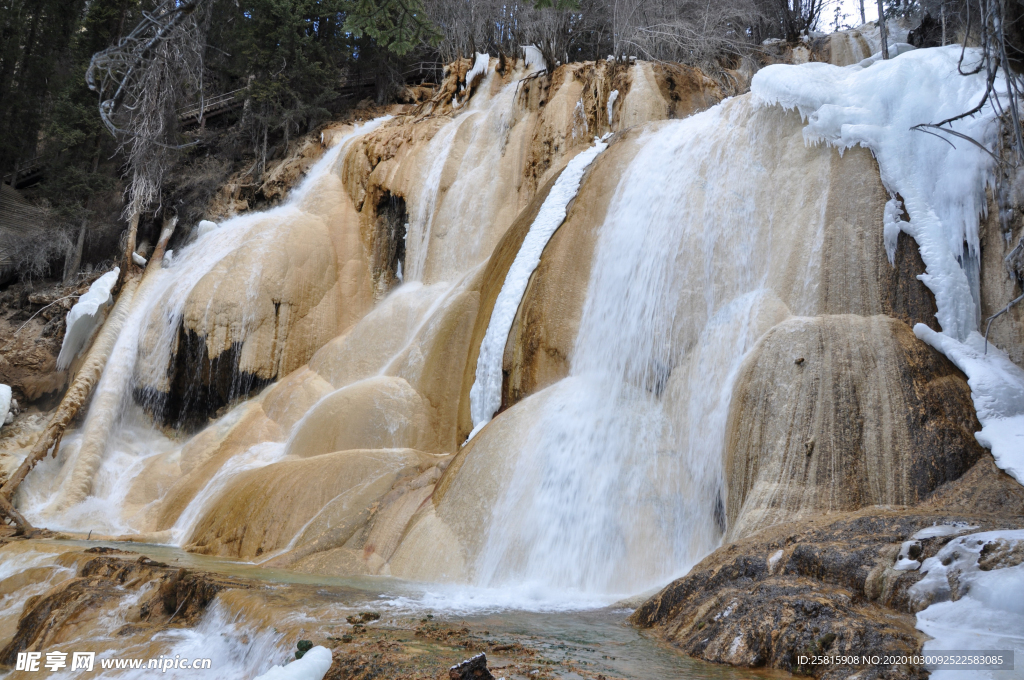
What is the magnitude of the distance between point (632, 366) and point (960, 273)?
3.15 m

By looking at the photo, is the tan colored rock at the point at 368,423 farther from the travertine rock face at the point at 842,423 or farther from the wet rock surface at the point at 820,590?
the wet rock surface at the point at 820,590

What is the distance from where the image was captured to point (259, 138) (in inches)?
827

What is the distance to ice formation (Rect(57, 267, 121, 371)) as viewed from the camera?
14648 mm

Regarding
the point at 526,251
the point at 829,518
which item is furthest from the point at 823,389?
the point at 526,251

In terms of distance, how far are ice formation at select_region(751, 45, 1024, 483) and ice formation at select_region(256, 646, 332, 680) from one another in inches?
184

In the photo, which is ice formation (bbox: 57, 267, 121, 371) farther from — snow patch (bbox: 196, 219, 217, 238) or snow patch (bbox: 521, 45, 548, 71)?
snow patch (bbox: 521, 45, 548, 71)

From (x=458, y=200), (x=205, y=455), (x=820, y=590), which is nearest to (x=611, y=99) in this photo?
(x=458, y=200)

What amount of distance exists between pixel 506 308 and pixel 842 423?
187 inches

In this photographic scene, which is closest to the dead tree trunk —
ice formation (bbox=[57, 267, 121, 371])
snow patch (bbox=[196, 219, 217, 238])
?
ice formation (bbox=[57, 267, 121, 371])

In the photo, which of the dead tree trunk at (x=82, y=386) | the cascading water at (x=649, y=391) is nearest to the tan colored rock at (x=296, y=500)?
the cascading water at (x=649, y=391)

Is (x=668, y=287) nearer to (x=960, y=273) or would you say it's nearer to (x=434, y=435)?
(x=960, y=273)

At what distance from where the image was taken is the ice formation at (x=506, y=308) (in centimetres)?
957

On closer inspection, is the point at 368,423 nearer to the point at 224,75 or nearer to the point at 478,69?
the point at 478,69

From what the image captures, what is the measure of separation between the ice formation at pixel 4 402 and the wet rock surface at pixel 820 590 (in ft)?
42.7
